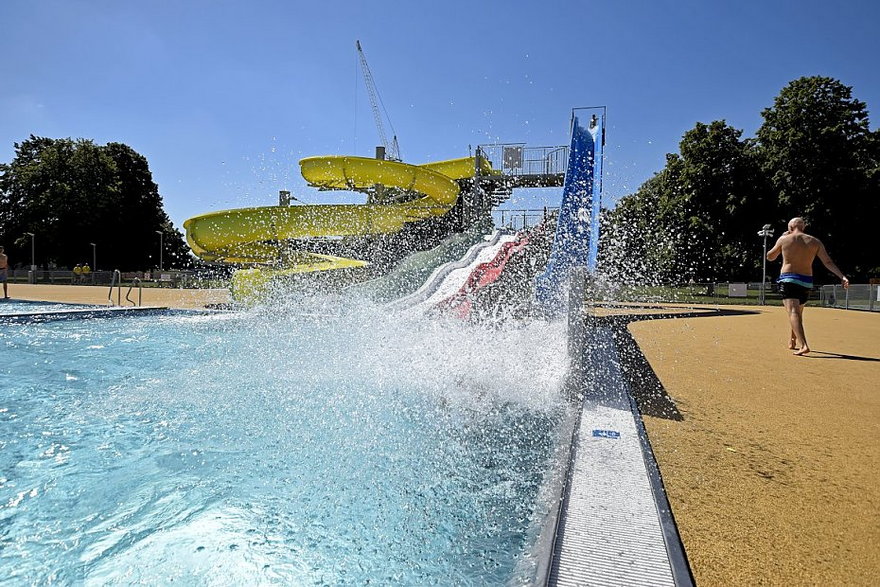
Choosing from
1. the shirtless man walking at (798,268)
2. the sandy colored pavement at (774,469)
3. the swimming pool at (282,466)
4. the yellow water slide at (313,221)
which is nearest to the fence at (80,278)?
the yellow water slide at (313,221)

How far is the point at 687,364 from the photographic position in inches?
215

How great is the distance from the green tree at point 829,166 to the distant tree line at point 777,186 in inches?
2.0

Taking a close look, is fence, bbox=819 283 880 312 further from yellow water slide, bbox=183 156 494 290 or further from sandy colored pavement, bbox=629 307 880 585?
yellow water slide, bbox=183 156 494 290

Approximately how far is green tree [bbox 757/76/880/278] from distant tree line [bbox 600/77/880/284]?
5 centimetres

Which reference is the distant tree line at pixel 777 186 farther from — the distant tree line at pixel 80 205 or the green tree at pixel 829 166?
the distant tree line at pixel 80 205

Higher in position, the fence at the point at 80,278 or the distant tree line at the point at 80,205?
the distant tree line at the point at 80,205

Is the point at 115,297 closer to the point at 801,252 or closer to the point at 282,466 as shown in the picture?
the point at 282,466

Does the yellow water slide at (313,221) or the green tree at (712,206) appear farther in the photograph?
the green tree at (712,206)

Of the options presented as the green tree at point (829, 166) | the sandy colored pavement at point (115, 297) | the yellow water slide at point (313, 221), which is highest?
the green tree at point (829, 166)

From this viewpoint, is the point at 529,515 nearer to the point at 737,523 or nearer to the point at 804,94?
the point at 737,523

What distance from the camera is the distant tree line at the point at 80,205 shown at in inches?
1532

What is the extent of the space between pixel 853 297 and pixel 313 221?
18.9m

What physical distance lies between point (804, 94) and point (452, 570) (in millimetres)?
34411

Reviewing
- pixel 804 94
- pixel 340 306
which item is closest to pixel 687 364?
pixel 340 306
